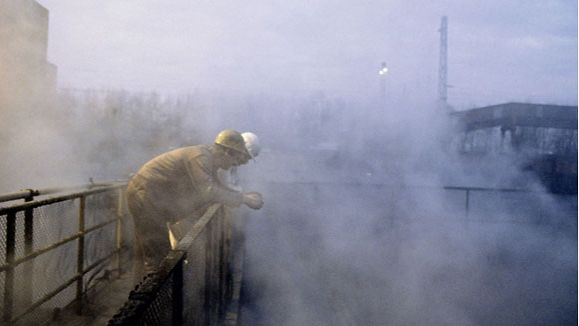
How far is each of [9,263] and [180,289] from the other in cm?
129

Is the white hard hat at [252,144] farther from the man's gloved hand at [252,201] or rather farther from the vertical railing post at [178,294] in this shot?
the vertical railing post at [178,294]

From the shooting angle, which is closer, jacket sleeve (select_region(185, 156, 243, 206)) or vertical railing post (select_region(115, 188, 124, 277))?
jacket sleeve (select_region(185, 156, 243, 206))

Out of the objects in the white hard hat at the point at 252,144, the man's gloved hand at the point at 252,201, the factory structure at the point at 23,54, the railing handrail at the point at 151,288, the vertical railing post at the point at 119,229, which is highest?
the factory structure at the point at 23,54

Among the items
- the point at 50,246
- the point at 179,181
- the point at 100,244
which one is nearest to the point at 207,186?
the point at 179,181

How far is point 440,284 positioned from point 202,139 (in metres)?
6.31

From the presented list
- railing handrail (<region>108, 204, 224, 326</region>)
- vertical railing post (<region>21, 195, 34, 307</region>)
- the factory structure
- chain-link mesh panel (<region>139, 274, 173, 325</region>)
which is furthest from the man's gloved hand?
the factory structure

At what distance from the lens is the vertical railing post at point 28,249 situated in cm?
253

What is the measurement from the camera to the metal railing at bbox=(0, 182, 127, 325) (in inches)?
94.6

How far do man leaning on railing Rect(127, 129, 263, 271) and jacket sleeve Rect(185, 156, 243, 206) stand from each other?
2 centimetres

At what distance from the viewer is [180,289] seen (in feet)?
5.34

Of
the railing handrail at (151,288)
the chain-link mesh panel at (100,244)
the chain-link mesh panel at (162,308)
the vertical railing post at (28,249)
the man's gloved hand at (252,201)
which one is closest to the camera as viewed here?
the railing handrail at (151,288)

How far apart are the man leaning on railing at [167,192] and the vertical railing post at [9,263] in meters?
0.98

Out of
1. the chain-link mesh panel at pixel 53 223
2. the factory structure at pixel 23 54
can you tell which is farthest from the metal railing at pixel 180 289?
the factory structure at pixel 23 54

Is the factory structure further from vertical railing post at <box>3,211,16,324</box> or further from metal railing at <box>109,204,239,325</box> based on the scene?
metal railing at <box>109,204,239,325</box>
